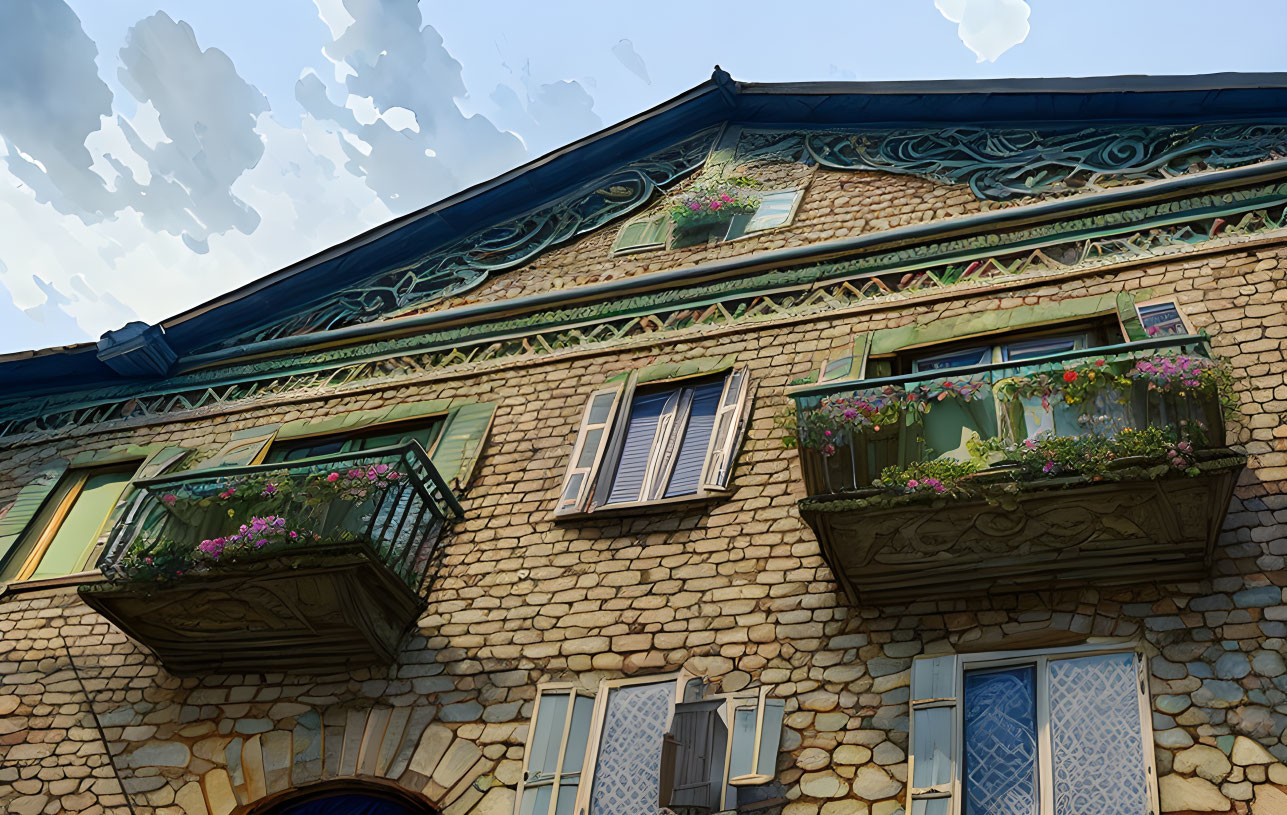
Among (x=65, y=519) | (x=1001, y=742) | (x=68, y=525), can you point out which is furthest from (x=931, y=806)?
(x=65, y=519)

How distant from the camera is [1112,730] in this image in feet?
20.6

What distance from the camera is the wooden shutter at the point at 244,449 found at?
1029 centimetres

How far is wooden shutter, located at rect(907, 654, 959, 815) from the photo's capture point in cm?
627

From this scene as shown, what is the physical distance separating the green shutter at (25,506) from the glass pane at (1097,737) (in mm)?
8147

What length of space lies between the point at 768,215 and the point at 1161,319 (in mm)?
3857

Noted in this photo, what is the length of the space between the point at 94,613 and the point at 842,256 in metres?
6.47

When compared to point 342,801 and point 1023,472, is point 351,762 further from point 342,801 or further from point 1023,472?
point 1023,472

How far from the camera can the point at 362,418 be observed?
10.5m

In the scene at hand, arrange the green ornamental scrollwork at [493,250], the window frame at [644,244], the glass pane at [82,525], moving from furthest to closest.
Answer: the green ornamental scrollwork at [493,250]
the window frame at [644,244]
the glass pane at [82,525]

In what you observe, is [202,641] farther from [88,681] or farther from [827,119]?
[827,119]

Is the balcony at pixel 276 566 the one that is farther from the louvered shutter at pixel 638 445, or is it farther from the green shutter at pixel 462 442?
the louvered shutter at pixel 638 445

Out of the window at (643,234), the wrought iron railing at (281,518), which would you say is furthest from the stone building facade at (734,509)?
the wrought iron railing at (281,518)

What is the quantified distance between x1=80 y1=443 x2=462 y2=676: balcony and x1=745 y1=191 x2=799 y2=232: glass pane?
394cm

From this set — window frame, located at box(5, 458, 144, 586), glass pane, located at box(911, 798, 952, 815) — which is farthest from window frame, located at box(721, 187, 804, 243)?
glass pane, located at box(911, 798, 952, 815)
